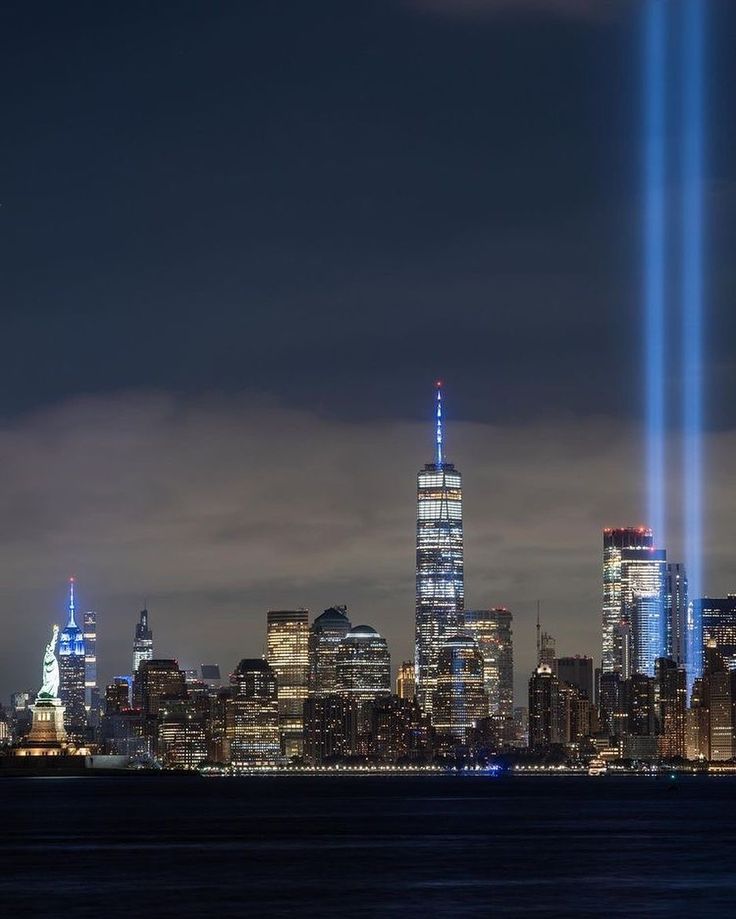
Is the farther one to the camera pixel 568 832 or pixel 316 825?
pixel 316 825

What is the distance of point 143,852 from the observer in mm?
135250

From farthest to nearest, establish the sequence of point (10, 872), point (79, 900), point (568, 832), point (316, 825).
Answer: point (316, 825), point (568, 832), point (10, 872), point (79, 900)

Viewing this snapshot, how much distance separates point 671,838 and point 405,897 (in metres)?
64.0

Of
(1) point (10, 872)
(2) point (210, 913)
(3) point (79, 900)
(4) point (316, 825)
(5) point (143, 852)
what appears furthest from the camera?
(4) point (316, 825)

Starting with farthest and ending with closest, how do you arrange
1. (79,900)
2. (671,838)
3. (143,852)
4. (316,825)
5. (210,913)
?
1. (316,825)
2. (671,838)
3. (143,852)
4. (79,900)
5. (210,913)

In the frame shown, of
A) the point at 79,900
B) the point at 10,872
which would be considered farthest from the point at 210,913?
the point at 10,872

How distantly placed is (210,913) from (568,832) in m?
84.0

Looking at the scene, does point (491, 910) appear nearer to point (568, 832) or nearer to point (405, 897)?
point (405, 897)

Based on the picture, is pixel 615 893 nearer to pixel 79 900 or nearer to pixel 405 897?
pixel 405 897

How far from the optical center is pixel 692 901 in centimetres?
9412

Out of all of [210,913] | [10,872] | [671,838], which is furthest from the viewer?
[671,838]

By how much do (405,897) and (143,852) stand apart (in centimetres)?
4237

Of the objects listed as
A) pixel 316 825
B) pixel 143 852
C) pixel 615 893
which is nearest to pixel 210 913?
pixel 615 893

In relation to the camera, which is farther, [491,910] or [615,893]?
[615,893]
